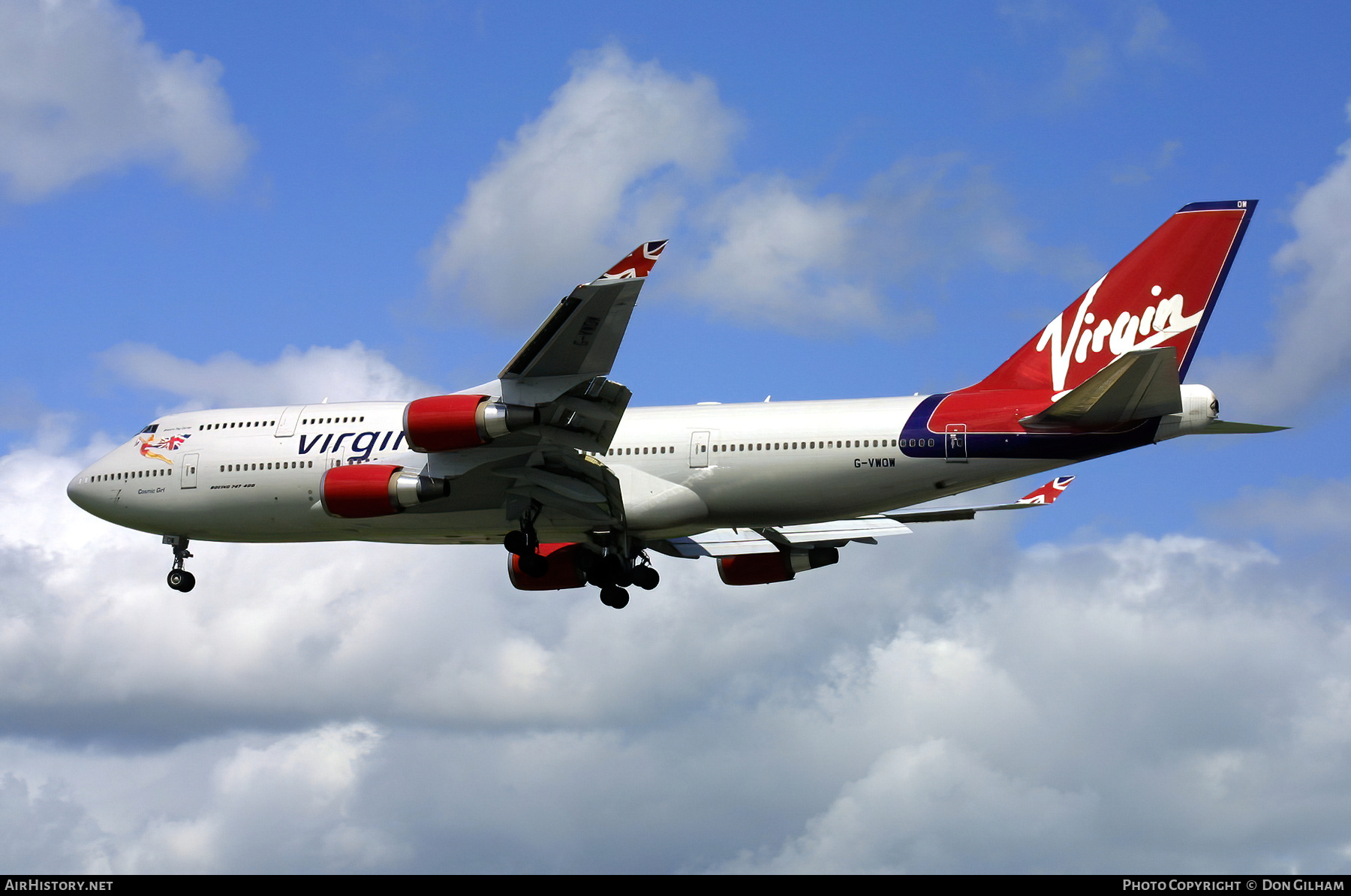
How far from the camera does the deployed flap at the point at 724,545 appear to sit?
113 ft

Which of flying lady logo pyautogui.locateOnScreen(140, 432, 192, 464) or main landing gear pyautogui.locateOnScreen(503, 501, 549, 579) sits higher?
flying lady logo pyautogui.locateOnScreen(140, 432, 192, 464)

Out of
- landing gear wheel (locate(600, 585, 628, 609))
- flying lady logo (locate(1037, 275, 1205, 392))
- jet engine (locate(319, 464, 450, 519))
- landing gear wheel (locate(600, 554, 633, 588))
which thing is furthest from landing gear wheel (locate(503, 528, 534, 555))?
flying lady logo (locate(1037, 275, 1205, 392))

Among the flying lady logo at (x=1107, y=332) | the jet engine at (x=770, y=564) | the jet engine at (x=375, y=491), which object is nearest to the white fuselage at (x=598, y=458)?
the jet engine at (x=375, y=491)

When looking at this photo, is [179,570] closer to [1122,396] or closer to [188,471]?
[188,471]

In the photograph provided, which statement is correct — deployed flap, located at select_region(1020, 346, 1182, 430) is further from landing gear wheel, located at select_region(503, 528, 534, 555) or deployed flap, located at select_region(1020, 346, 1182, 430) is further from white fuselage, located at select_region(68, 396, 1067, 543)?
landing gear wheel, located at select_region(503, 528, 534, 555)

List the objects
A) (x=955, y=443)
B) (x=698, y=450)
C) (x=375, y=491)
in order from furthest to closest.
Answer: (x=698, y=450), (x=375, y=491), (x=955, y=443)

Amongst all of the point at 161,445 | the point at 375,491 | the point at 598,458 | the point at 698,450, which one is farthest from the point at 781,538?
the point at 161,445

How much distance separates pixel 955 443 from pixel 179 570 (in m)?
18.5

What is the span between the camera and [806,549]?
34438mm

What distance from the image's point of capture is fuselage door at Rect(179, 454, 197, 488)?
31.3 metres

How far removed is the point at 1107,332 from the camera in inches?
1152

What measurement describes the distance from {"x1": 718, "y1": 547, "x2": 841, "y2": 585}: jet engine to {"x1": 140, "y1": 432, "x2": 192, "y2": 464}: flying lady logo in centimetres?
1327

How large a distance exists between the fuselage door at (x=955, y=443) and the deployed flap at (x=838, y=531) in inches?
208

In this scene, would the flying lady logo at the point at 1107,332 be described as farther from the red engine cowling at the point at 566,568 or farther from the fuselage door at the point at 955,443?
the red engine cowling at the point at 566,568
